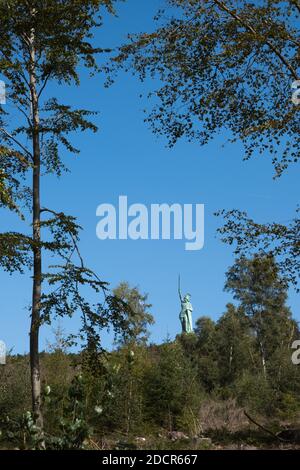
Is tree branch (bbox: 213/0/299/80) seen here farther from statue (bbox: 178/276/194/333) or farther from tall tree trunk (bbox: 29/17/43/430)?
statue (bbox: 178/276/194/333)

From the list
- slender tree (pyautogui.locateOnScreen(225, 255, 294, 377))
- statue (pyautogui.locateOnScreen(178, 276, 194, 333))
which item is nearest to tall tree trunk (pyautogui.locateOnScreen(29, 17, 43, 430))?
slender tree (pyautogui.locateOnScreen(225, 255, 294, 377))

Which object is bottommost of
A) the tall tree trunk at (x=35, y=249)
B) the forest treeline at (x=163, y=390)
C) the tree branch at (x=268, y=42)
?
the forest treeline at (x=163, y=390)

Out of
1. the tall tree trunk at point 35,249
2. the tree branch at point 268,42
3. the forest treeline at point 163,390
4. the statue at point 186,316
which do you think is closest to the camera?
the forest treeline at point 163,390

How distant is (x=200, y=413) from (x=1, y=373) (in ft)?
29.6

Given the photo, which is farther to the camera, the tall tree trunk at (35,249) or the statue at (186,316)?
the statue at (186,316)

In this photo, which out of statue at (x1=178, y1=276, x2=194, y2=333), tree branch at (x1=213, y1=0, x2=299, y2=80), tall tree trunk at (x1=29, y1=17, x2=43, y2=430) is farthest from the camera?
statue at (x1=178, y1=276, x2=194, y2=333)

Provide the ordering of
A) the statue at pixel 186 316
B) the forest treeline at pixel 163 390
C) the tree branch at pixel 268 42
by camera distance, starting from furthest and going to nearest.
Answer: the statue at pixel 186 316
the tree branch at pixel 268 42
the forest treeline at pixel 163 390

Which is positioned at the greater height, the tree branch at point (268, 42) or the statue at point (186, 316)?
the tree branch at point (268, 42)

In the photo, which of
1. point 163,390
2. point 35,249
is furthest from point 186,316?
point 35,249

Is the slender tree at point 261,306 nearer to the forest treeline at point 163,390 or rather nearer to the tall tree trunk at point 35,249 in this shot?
the forest treeline at point 163,390

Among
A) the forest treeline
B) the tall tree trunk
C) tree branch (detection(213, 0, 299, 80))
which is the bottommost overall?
the forest treeline

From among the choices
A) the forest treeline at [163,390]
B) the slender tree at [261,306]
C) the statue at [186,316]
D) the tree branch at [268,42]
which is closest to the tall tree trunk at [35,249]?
the forest treeline at [163,390]

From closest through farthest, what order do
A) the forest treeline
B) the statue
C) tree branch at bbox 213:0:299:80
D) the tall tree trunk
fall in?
1. the forest treeline
2. tree branch at bbox 213:0:299:80
3. the tall tree trunk
4. the statue

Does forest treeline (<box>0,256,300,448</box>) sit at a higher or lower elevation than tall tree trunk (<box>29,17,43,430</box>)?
lower
